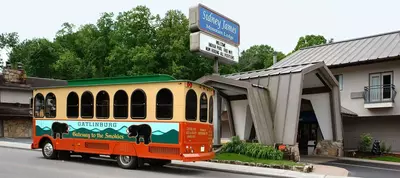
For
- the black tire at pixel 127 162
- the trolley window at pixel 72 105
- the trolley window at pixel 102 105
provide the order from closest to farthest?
1. the black tire at pixel 127 162
2. the trolley window at pixel 102 105
3. the trolley window at pixel 72 105

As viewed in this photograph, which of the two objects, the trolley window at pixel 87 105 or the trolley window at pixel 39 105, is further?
the trolley window at pixel 39 105

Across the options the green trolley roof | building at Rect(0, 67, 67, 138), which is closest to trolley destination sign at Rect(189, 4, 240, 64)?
the green trolley roof

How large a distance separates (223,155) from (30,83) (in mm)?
29232

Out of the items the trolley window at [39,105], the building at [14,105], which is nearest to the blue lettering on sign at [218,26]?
the trolley window at [39,105]

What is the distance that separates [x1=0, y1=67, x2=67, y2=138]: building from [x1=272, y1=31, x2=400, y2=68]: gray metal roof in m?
23.4

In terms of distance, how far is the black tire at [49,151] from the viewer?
1566cm

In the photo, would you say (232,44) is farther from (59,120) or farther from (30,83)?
(30,83)

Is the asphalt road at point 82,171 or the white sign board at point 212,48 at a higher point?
the white sign board at point 212,48

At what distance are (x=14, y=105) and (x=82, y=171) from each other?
25.8m

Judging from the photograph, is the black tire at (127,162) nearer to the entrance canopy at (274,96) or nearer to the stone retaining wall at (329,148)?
the entrance canopy at (274,96)

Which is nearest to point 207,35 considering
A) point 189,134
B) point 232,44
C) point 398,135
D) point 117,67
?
point 232,44

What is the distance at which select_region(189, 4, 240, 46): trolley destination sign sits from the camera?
17766mm

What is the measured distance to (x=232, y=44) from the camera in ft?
67.2

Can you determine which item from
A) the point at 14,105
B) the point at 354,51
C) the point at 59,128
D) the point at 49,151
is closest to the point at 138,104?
the point at 59,128
